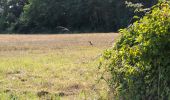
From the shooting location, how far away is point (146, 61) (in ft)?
17.8

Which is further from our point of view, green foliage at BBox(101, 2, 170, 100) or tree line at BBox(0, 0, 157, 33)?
tree line at BBox(0, 0, 157, 33)

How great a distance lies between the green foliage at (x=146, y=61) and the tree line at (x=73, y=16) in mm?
45018

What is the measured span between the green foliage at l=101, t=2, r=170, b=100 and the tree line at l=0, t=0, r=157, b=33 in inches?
1772

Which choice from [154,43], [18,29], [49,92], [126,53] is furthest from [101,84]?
[18,29]

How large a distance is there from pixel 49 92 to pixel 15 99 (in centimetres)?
127

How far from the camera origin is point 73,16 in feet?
185

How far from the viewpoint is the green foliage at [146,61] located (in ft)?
17.4

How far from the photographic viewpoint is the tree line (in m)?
53.5

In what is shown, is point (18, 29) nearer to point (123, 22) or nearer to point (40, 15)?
point (40, 15)

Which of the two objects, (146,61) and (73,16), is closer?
(146,61)

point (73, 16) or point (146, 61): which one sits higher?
point (73, 16)

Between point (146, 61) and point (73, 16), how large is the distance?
5138 cm

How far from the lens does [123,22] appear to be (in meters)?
51.9

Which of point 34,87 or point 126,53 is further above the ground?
point 126,53
